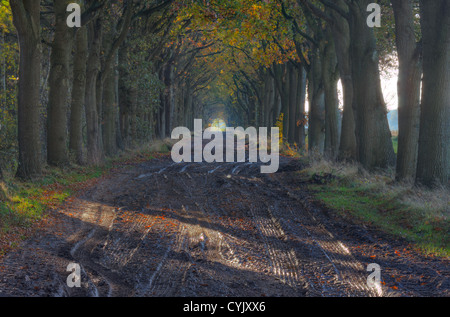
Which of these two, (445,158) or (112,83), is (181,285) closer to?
(445,158)

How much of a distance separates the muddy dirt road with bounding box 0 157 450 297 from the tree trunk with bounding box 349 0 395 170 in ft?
14.4

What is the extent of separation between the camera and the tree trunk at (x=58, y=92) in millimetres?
15742

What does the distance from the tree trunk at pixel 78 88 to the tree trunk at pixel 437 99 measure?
486 inches

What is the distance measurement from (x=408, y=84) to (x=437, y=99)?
1694 millimetres

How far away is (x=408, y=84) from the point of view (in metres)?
12.9

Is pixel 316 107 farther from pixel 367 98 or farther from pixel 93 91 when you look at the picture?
pixel 93 91

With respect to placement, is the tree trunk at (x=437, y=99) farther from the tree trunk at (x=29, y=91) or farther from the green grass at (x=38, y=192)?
the tree trunk at (x=29, y=91)

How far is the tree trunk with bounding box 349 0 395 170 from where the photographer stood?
15.0 m

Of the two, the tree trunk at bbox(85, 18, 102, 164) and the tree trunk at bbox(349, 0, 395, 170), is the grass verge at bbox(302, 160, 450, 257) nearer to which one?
the tree trunk at bbox(349, 0, 395, 170)

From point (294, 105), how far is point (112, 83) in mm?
11775

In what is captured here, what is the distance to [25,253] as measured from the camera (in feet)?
22.8

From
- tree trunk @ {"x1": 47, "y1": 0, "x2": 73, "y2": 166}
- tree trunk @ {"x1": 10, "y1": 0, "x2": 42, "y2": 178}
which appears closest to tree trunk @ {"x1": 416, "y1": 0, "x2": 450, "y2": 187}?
tree trunk @ {"x1": 10, "y1": 0, "x2": 42, "y2": 178}

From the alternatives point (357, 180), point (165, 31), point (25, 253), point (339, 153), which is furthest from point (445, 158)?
point (165, 31)

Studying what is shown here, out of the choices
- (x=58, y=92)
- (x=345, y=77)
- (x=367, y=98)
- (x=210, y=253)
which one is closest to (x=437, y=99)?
(x=367, y=98)
